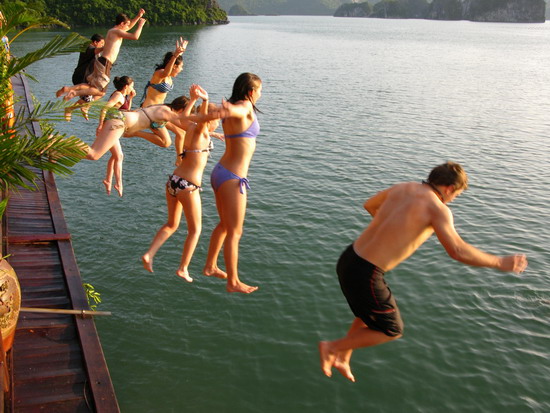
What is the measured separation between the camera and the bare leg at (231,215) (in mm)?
7503

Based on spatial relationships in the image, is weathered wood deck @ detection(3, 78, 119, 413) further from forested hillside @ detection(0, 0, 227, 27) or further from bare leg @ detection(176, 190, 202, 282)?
forested hillside @ detection(0, 0, 227, 27)

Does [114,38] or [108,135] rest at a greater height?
[114,38]

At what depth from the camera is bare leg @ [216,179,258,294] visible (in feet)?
24.6

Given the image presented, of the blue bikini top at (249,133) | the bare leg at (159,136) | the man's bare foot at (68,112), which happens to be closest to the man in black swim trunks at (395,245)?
the blue bikini top at (249,133)

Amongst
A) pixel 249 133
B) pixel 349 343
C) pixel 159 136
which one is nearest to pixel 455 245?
pixel 349 343

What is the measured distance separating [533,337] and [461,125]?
852 inches

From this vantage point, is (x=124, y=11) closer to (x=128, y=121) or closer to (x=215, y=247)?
(x=128, y=121)

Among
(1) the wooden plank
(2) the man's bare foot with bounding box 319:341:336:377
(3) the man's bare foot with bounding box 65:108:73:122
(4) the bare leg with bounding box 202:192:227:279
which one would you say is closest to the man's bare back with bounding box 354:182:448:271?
(2) the man's bare foot with bounding box 319:341:336:377

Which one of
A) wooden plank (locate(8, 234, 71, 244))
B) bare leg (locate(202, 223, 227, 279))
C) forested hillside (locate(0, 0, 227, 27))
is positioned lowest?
wooden plank (locate(8, 234, 71, 244))

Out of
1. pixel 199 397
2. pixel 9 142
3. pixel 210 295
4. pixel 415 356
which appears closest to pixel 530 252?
pixel 415 356

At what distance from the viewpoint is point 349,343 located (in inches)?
270

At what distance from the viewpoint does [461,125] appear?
3384 centimetres

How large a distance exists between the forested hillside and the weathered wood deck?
77037 millimetres

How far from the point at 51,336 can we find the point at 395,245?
602cm
